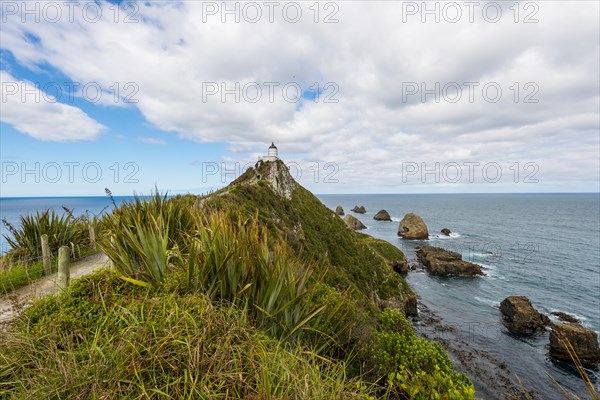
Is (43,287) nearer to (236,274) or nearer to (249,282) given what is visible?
(236,274)

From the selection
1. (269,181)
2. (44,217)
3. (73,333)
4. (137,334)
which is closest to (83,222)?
(44,217)

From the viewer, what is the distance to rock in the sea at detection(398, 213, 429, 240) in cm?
6550

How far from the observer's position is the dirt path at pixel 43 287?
493 centimetres

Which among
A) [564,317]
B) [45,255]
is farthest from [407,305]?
[45,255]

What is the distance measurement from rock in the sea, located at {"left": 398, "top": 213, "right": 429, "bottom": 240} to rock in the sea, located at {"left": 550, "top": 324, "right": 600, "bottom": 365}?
149 ft

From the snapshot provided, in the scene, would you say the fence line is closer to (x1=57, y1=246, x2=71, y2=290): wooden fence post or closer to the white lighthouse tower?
(x1=57, y1=246, x2=71, y2=290): wooden fence post

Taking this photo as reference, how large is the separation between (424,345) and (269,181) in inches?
1060

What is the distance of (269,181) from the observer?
31875 millimetres

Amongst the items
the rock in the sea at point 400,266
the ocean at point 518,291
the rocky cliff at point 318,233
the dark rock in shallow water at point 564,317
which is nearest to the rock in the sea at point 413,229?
the ocean at point 518,291

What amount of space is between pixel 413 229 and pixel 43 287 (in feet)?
224

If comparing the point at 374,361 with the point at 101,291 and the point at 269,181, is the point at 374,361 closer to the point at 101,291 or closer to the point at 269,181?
the point at 101,291

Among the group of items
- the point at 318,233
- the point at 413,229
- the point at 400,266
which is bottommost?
the point at 400,266

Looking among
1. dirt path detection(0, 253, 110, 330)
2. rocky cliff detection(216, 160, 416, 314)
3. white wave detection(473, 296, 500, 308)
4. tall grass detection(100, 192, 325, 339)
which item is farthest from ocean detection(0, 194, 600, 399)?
rocky cliff detection(216, 160, 416, 314)

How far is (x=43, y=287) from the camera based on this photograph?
6.71 meters
